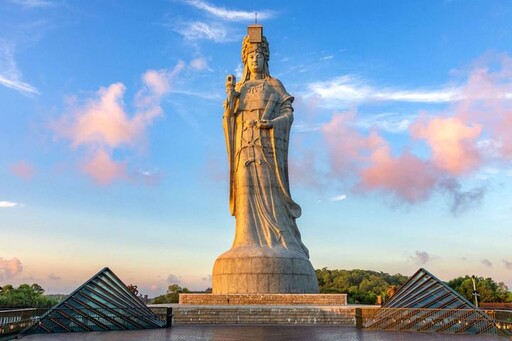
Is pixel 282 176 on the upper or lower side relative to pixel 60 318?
upper

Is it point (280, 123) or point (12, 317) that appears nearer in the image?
point (12, 317)

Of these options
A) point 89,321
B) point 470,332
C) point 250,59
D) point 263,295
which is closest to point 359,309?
point 470,332

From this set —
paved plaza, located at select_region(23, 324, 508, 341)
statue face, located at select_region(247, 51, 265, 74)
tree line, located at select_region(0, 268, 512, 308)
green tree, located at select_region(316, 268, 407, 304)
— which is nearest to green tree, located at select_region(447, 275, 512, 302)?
tree line, located at select_region(0, 268, 512, 308)

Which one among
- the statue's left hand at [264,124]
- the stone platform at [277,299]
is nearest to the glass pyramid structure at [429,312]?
the stone platform at [277,299]

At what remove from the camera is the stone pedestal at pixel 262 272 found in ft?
69.3

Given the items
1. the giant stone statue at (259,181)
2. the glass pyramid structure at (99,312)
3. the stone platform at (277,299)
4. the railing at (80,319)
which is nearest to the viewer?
the railing at (80,319)

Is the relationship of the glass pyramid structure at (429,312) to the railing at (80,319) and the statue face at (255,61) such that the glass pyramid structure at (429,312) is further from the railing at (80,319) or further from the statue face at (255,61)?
the statue face at (255,61)

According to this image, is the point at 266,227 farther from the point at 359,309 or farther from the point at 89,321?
the point at 89,321

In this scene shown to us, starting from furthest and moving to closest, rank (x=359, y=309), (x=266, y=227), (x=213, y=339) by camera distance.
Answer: (x=266, y=227) < (x=359, y=309) < (x=213, y=339)

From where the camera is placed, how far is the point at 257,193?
23.5 m

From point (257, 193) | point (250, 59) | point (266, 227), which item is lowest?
point (266, 227)

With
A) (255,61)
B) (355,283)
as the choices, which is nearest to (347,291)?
(355,283)

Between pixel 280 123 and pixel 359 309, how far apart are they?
10659 millimetres

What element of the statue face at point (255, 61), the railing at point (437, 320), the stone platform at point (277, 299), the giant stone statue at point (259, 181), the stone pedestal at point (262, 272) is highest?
the statue face at point (255, 61)
